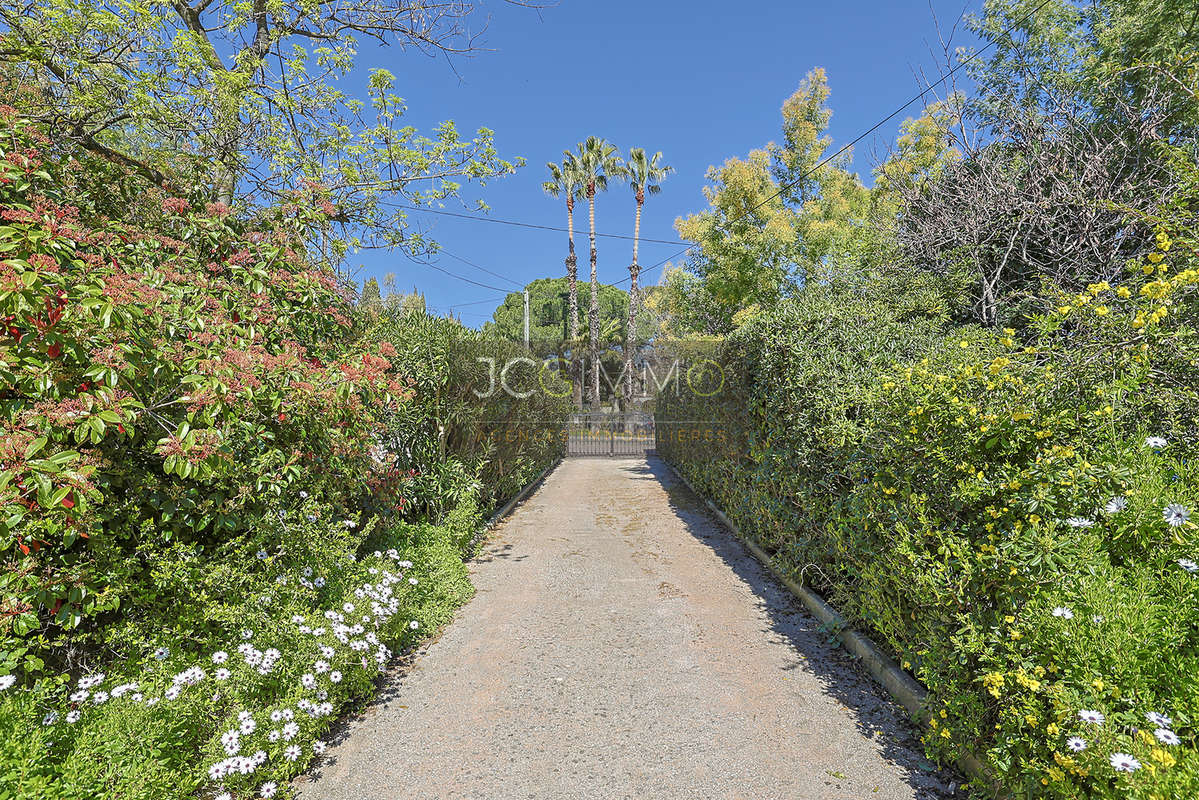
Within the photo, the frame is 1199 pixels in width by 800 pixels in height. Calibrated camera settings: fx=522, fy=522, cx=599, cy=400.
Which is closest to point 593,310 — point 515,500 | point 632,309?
point 632,309

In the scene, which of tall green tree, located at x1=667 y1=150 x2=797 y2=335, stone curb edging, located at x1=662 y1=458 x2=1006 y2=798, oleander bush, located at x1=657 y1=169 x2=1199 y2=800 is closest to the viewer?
oleander bush, located at x1=657 y1=169 x2=1199 y2=800

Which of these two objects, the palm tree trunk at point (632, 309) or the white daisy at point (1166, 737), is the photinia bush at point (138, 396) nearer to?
the white daisy at point (1166, 737)

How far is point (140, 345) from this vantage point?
2098mm

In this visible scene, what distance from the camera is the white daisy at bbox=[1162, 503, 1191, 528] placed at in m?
1.86

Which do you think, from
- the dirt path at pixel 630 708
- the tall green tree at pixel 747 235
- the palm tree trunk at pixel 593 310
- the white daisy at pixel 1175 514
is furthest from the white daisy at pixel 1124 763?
the palm tree trunk at pixel 593 310

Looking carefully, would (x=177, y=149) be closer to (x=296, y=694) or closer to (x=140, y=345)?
(x=140, y=345)

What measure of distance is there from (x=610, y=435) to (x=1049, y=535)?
1448 cm

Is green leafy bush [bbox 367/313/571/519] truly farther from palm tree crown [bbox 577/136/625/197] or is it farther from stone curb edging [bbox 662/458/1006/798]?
palm tree crown [bbox 577/136/625/197]

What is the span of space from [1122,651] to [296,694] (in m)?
3.28

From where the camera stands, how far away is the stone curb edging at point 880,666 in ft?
7.52

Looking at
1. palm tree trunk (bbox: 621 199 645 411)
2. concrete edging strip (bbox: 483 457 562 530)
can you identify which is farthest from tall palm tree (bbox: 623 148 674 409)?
concrete edging strip (bbox: 483 457 562 530)

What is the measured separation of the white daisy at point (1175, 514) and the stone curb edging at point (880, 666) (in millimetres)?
1171

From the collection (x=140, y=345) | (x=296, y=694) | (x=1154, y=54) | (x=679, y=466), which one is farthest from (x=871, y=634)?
(x=1154, y=54)

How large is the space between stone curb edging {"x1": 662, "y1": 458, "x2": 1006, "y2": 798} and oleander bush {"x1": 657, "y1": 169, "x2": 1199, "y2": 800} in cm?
9
